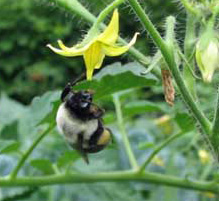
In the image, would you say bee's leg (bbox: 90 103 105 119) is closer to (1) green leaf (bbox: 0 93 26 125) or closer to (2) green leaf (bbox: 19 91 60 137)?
(2) green leaf (bbox: 19 91 60 137)

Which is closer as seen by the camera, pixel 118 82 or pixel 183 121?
pixel 118 82

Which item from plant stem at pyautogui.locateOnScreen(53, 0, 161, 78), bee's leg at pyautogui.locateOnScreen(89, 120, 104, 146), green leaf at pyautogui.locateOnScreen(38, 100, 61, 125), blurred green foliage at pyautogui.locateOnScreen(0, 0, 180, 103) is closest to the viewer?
plant stem at pyautogui.locateOnScreen(53, 0, 161, 78)

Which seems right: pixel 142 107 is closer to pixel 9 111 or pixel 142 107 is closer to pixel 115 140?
pixel 115 140

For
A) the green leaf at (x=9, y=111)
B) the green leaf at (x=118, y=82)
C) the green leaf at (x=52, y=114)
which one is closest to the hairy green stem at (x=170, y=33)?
the green leaf at (x=118, y=82)

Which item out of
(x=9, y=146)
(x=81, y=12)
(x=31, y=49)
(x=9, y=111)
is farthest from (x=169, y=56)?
(x=31, y=49)

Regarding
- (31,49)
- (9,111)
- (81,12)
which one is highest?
(81,12)

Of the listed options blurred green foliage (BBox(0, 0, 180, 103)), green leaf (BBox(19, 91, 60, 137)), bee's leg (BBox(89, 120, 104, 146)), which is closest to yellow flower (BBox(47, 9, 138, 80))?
bee's leg (BBox(89, 120, 104, 146))

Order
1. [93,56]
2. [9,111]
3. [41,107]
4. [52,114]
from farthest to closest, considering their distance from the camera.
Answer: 1. [9,111]
2. [41,107]
3. [52,114]
4. [93,56]
